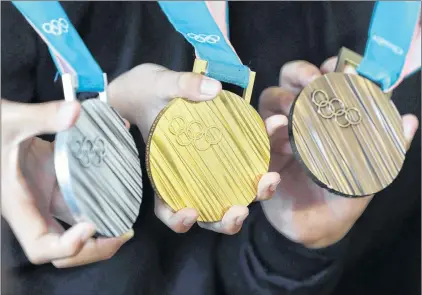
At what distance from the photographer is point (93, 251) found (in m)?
0.34

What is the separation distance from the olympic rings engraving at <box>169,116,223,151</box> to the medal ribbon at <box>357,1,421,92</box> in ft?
0.42

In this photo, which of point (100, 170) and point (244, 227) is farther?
point (244, 227)

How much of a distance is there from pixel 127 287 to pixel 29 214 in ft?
0.39

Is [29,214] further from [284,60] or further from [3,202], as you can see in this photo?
[284,60]

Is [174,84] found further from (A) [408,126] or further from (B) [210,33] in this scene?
(A) [408,126]

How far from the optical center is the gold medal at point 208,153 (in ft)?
1.16

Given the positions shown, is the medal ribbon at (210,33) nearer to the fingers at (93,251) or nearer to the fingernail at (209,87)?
the fingernail at (209,87)

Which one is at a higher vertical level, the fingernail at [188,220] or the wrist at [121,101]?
the wrist at [121,101]

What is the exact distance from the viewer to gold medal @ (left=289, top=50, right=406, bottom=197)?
38 cm

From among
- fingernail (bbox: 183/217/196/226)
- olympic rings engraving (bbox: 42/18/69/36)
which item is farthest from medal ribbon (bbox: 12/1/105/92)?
fingernail (bbox: 183/217/196/226)

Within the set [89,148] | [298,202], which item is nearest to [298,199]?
[298,202]

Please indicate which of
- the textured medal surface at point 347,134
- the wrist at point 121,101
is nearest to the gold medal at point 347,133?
the textured medal surface at point 347,134

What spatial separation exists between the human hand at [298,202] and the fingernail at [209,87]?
0.09 m

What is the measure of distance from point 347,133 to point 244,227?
0.41 ft
